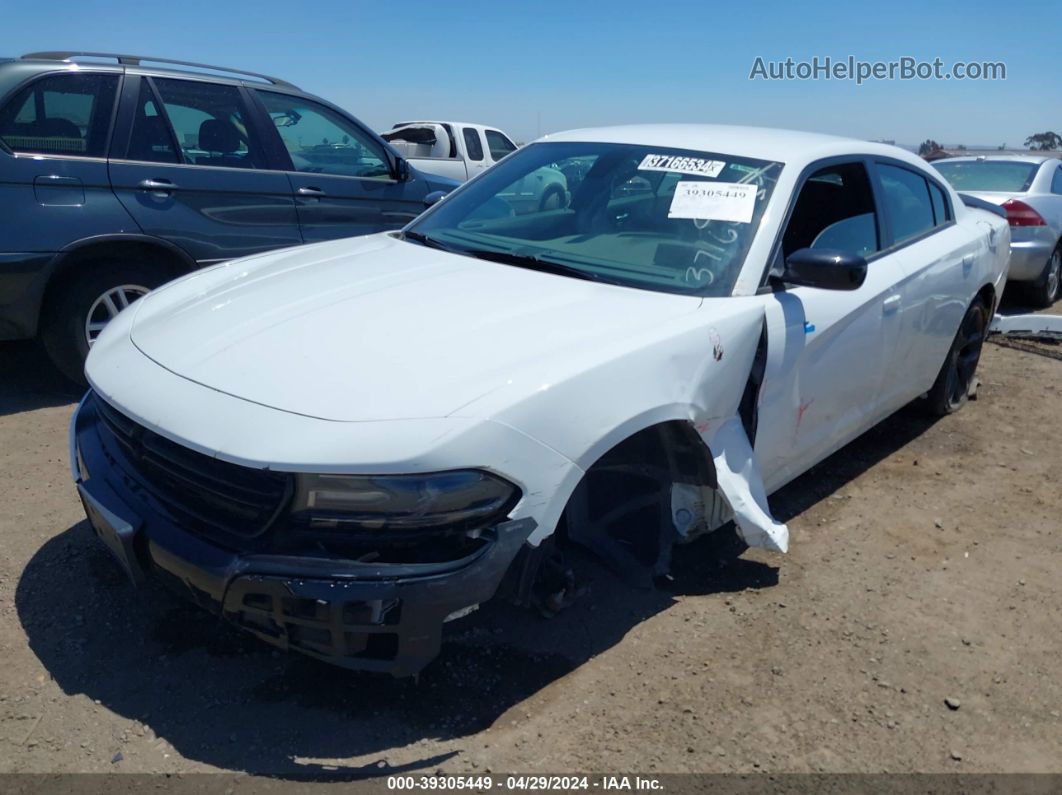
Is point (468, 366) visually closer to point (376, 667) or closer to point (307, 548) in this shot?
point (307, 548)

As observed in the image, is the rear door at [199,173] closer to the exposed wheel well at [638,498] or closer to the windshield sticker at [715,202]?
the windshield sticker at [715,202]

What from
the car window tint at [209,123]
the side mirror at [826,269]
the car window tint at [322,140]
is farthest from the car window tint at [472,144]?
the side mirror at [826,269]

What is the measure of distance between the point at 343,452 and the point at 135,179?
3646 millimetres

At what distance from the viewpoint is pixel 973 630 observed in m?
3.15

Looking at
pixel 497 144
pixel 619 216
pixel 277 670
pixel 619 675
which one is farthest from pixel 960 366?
pixel 497 144

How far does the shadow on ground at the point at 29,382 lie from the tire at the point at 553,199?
2.99 meters

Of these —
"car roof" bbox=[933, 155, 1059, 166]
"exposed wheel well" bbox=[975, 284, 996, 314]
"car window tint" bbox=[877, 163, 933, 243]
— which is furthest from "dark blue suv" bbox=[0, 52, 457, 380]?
"car roof" bbox=[933, 155, 1059, 166]

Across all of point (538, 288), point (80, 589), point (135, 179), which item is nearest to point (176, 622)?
point (80, 589)

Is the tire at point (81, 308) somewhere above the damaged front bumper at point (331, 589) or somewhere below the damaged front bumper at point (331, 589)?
below

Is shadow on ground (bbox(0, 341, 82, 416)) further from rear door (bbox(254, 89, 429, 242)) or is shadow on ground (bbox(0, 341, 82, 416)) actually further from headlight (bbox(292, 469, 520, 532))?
headlight (bbox(292, 469, 520, 532))

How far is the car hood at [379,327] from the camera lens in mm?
2410

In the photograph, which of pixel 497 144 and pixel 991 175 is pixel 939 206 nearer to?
pixel 991 175

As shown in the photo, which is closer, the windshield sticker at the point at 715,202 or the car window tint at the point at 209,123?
the windshield sticker at the point at 715,202

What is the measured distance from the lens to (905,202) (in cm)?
437
